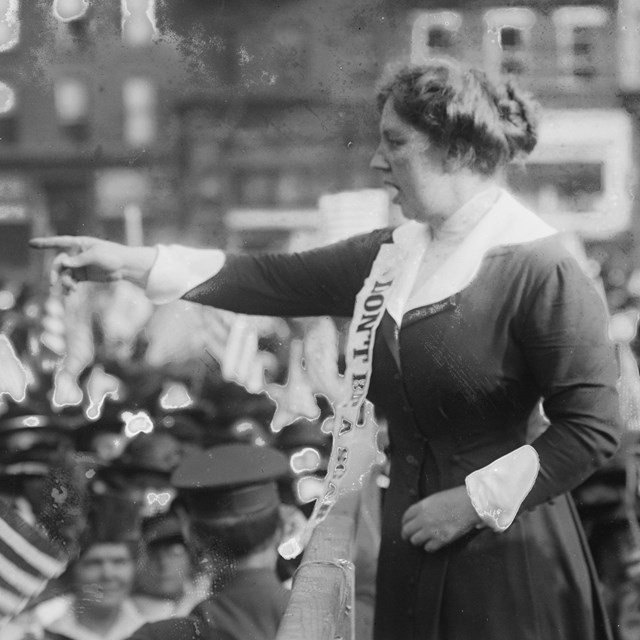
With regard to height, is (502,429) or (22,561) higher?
(502,429)

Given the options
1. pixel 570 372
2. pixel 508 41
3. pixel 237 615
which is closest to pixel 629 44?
pixel 508 41

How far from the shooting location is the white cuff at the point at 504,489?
244 cm

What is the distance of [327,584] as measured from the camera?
8.17 ft

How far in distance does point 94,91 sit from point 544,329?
1.45 m

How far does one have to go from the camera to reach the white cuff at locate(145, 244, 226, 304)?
287 cm

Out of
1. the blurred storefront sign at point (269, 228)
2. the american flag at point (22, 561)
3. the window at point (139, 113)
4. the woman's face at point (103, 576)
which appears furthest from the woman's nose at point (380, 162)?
the american flag at point (22, 561)

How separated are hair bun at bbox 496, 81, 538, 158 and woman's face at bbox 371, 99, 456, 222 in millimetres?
184

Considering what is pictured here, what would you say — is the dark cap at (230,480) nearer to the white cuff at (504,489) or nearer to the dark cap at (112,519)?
the dark cap at (112,519)

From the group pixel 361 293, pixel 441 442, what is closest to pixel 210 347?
pixel 361 293

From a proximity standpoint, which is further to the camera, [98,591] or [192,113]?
[98,591]

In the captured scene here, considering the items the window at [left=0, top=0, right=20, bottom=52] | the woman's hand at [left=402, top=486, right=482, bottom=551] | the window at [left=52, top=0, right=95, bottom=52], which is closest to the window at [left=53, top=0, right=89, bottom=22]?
the window at [left=52, top=0, right=95, bottom=52]

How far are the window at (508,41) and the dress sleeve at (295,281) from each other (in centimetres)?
56

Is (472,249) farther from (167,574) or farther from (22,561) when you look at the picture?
(22,561)

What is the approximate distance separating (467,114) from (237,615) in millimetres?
1575
